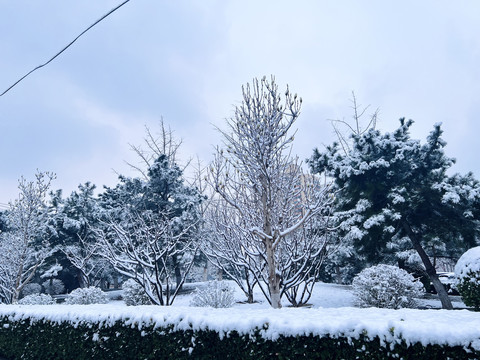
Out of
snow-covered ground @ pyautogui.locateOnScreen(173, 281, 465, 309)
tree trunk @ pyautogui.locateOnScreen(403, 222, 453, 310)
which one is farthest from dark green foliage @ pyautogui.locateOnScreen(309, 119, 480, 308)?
snow-covered ground @ pyautogui.locateOnScreen(173, 281, 465, 309)

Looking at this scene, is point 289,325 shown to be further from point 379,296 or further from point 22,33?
point 379,296

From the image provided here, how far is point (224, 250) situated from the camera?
10.5 m

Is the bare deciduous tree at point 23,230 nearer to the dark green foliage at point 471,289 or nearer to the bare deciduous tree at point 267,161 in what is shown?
the bare deciduous tree at point 267,161

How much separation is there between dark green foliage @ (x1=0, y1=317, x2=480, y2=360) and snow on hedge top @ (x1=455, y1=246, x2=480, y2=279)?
4674mm

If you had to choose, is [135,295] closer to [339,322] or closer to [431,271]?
[339,322]

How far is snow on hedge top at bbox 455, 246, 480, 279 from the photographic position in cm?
632

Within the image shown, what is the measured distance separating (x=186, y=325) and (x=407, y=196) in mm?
10465

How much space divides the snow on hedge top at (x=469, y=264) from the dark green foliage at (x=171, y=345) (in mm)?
4674

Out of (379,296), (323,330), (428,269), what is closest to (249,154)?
(323,330)

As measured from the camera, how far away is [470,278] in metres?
6.34

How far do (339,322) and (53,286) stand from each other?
28.5 meters

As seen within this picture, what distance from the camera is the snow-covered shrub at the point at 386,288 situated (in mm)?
9281

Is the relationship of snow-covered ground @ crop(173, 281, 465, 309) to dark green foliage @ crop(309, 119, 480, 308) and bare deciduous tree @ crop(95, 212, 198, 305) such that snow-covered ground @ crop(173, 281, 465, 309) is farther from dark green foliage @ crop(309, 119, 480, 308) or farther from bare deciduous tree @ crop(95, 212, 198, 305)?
bare deciduous tree @ crop(95, 212, 198, 305)

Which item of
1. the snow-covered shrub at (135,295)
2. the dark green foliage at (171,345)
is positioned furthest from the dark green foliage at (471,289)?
the snow-covered shrub at (135,295)
